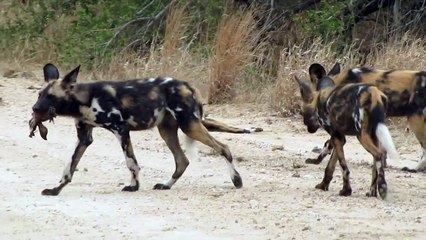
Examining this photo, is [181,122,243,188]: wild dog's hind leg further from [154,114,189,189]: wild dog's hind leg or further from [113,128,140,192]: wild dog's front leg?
[113,128,140,192]: wild dog's front leg

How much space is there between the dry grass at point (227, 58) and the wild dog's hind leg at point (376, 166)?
5.68 metres

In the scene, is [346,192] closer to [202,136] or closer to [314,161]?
[202,136]

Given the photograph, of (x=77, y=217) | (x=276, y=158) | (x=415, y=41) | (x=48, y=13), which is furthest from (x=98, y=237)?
(x=48, y=13)

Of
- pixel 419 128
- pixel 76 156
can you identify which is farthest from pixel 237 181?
pixel 419 128

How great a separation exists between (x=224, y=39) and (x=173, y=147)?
4875 millimetres

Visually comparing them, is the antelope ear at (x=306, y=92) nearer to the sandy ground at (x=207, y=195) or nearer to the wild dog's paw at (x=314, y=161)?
the sandy ground at (x=207, y=195)

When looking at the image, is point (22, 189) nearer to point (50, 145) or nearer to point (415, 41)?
point (50, 145)

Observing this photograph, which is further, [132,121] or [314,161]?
[314,161]

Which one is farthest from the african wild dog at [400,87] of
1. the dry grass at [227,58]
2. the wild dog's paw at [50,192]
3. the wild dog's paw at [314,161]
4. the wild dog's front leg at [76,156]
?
the dry grass at [227,58]

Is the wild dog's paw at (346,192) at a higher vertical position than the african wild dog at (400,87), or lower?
lower

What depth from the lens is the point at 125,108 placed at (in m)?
8.99

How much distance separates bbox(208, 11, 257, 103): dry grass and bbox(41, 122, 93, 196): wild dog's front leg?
16.3ft

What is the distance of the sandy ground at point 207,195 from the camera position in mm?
7227

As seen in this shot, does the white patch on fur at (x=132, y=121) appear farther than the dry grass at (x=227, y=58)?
No
